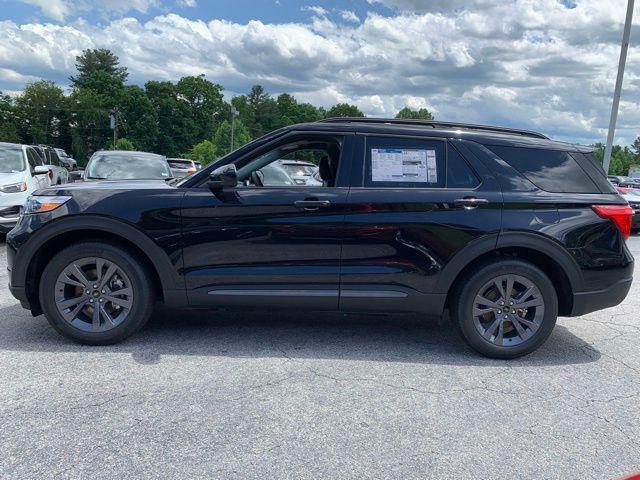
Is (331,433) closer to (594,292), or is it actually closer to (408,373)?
(408,373)

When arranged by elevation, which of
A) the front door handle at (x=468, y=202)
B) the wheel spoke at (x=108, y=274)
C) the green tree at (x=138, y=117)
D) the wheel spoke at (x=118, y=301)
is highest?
the green tree at (x=138, y=117)

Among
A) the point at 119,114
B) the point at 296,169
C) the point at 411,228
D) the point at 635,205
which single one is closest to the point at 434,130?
the point at 411,228

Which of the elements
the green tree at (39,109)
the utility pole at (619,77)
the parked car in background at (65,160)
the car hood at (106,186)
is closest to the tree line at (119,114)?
the green tree at (39,109)

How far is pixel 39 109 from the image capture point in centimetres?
7462

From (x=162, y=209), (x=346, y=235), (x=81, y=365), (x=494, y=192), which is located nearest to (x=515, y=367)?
(x=494, y=192)

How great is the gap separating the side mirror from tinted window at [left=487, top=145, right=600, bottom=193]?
203 centimetres

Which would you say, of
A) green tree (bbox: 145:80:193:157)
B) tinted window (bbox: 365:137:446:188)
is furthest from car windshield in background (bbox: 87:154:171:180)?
green tree (bbox: 145:80:193:157)

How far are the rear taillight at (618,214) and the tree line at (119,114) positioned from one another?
60.5m

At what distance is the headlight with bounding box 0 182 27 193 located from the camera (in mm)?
8644

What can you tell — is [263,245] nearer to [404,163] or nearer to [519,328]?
[404,163]

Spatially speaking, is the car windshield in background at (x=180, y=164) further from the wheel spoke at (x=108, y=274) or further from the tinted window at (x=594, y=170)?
the tinted window at (x=594, y=170)

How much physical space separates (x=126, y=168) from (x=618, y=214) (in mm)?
8445

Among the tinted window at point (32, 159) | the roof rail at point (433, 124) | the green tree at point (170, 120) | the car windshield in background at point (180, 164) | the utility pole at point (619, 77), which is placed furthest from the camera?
the green tree at point (170, 120)

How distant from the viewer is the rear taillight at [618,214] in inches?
165
